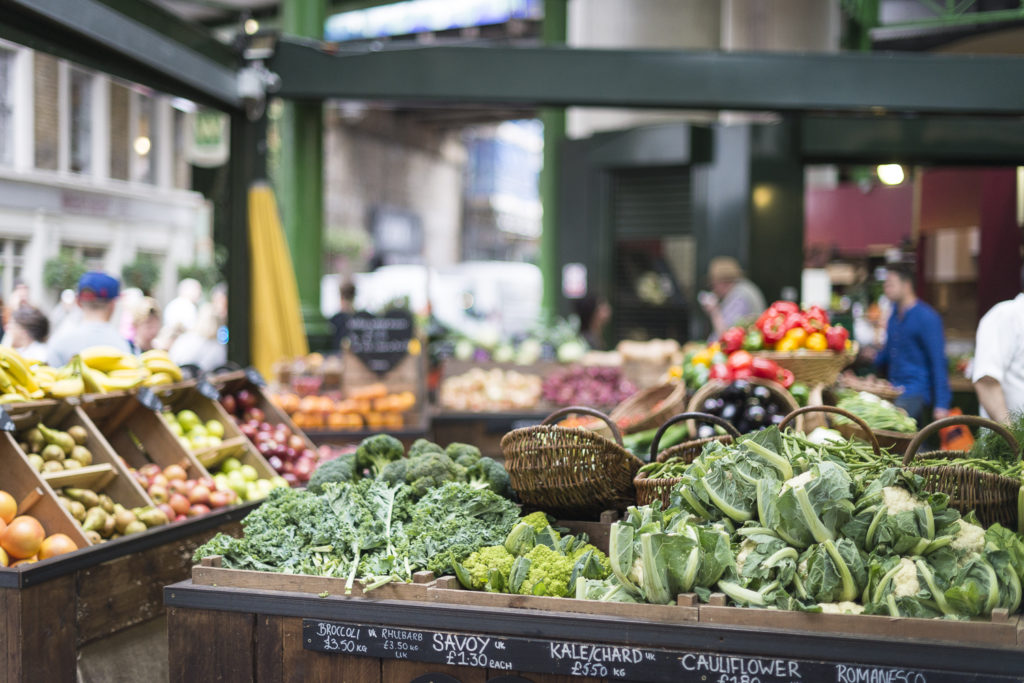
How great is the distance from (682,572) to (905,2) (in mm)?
13386

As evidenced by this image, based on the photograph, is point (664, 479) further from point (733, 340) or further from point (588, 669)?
point (733, 340)

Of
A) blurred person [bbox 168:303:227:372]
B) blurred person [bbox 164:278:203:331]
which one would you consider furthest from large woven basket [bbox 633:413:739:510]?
blurred person [bbox 164:278:203:331]

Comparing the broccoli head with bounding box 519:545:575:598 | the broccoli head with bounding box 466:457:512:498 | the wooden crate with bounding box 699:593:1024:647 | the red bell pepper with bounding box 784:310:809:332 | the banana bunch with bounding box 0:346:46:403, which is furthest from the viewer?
the red bell pepper with bounding box 784:310:809:332

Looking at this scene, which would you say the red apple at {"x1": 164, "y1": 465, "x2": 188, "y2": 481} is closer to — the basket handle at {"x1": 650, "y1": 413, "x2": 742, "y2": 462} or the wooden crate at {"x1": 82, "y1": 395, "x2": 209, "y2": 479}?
the wooden crate at {"x1": 82, "y1": 395, "x2": 209, "y2": 479}

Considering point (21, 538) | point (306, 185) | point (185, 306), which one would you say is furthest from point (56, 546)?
point (306, 185)

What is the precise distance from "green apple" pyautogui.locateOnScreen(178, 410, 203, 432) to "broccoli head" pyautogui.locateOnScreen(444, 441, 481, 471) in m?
→ 1.79

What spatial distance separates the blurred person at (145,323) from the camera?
6957mm

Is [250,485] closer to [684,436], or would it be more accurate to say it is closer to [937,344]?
[684,436]

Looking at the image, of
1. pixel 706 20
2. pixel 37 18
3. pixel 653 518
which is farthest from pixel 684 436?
pixel 706 20

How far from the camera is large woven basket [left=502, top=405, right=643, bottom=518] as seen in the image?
3.13m

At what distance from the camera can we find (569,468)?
10.4 ft

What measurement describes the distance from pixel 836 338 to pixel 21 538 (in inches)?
149

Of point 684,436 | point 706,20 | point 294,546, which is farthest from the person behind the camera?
point 706,20

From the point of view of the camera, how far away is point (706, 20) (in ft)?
39.6
